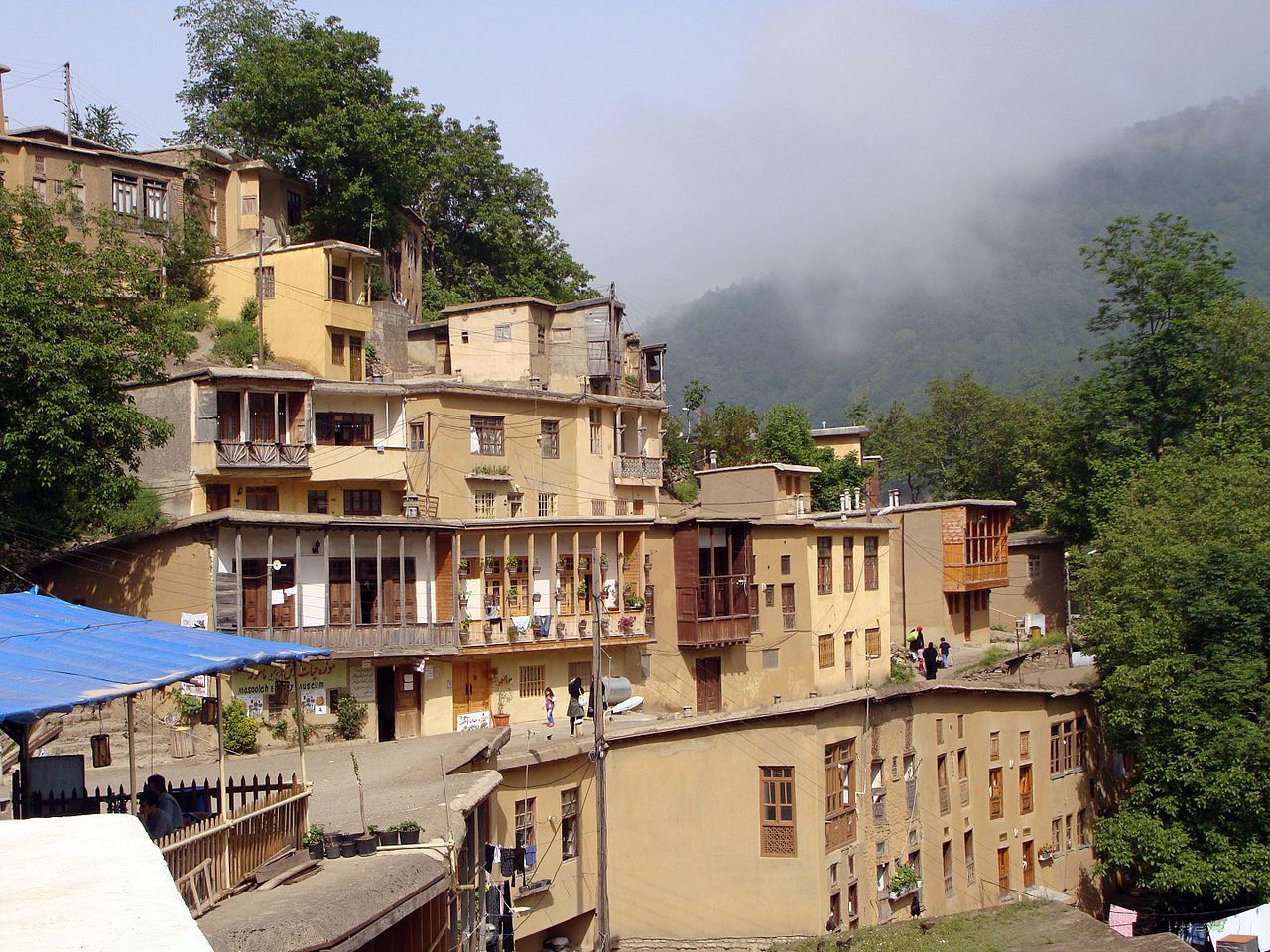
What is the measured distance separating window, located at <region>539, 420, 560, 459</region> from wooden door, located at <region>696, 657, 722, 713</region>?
8.55 m

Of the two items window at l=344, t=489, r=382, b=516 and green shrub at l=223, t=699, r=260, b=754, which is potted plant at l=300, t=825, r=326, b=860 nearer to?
green shrub at l=223, t=699, r=260, b=754

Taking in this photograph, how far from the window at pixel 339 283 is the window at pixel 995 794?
83.7 ft

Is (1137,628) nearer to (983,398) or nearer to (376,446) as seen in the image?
(376,446)

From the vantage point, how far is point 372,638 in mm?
30406

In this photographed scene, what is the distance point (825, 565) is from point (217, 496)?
18701 millimetres

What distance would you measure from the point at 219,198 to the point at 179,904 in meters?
44.9

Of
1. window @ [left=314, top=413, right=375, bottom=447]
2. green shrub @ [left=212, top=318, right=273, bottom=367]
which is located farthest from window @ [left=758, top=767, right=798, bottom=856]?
green shrub @ [left=212, top=318, right=273, bottom=367]

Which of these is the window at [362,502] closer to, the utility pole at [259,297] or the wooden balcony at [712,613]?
the utility pole at [259,297]

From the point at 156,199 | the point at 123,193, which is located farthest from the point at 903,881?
the point at 123,193

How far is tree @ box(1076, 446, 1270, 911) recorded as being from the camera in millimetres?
32938

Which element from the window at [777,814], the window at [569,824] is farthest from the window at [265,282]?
the window at [777,814]

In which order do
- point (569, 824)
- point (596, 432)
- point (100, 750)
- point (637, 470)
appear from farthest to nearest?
point (637, 470)
point (596, 432)
point (569, 824)
point (100, 750)

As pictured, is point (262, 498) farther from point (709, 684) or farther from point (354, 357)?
point (709, 684)

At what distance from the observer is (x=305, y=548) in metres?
30.0
